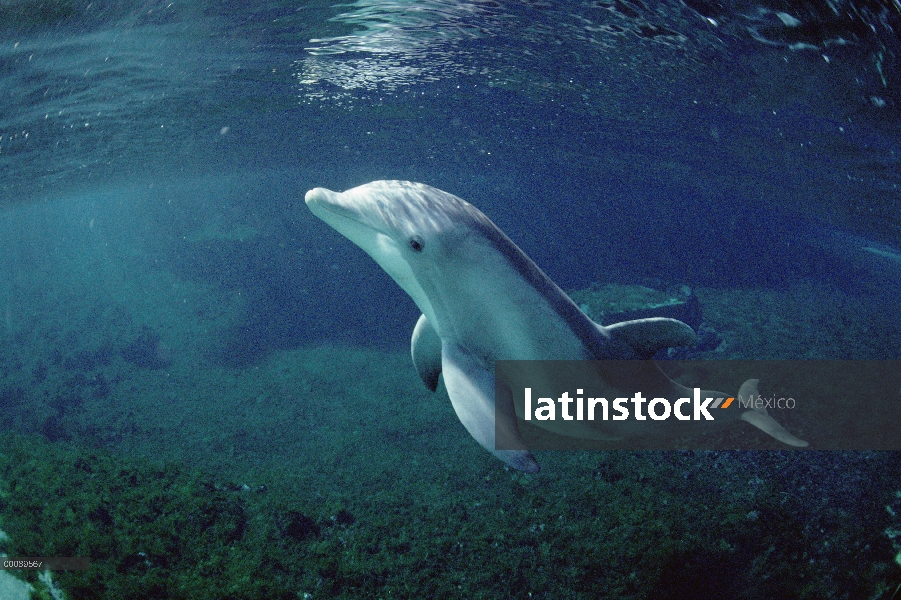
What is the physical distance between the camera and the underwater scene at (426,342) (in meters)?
4.90

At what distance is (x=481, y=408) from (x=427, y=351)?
982 mm

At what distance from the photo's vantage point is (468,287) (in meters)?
2.81

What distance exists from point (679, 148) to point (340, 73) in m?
15.1

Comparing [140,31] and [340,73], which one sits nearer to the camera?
[140,31]

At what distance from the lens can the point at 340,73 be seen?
11867mm

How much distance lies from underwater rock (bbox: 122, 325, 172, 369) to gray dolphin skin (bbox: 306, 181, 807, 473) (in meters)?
16.4

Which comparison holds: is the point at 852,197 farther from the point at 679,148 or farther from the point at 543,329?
the point at 543,329

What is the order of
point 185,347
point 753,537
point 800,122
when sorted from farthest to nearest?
point 185,347 → point 800,122 → point 753,537

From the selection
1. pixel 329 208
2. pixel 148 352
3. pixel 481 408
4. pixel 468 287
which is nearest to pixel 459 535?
pixel 481 408

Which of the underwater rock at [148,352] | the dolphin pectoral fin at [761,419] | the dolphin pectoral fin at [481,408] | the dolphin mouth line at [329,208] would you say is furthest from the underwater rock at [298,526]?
the underwater rock at [148,352]

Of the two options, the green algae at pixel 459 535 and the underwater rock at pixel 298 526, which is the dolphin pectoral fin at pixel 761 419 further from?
the underwater rock at pixel 298 526

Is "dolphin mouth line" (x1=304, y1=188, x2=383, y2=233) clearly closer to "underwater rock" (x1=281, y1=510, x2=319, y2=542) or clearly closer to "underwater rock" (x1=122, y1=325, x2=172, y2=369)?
"underwater rock" (x1=281, y1=510, x2=319, y2=542)

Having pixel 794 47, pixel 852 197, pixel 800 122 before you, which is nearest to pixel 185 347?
pixel 794 47

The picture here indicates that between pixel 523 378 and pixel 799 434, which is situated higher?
pixel 523 378
